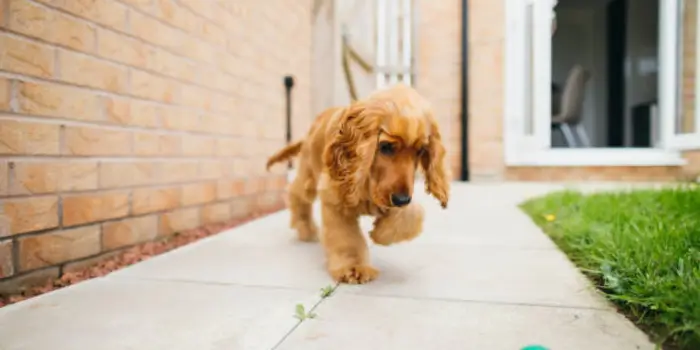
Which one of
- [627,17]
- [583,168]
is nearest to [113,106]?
[583,168]

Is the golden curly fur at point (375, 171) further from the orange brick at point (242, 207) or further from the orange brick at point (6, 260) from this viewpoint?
the orange brick at point (242, 207)

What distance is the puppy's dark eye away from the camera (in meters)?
1.37

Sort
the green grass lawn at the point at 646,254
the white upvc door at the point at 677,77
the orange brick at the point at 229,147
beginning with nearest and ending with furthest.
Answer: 1. the green grass lawn at the point at 646,254
2. the orange brick at the point at 229,147
3. the white upvc door at the point at 677,77

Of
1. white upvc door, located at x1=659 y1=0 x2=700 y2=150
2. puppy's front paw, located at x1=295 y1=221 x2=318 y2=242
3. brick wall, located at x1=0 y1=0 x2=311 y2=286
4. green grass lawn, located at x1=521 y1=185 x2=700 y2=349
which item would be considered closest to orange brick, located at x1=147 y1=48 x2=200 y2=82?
brick wall, located at x1=0 y1=0 x2=311 y2=286

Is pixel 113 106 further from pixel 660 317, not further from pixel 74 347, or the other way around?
pixel 660 317

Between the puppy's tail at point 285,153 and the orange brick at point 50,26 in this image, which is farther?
the puppy's tail at point 285,153

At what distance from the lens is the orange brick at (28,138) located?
1336 mm

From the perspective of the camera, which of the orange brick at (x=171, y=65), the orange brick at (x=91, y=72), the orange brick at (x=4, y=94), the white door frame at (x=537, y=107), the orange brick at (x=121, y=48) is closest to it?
the orange brick at (x=4, y=94)

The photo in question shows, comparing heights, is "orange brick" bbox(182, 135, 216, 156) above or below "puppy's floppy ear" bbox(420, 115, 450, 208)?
above

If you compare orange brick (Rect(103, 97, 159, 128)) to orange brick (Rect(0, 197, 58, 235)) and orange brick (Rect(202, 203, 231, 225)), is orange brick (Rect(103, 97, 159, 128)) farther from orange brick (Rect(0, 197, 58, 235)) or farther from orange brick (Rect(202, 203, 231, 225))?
orange brick (Rect(202, 203, 231, 225))

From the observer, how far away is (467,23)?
520cm

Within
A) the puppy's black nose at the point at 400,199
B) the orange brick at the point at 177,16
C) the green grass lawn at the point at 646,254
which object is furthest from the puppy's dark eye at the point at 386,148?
the orange brick at the point at 177,16

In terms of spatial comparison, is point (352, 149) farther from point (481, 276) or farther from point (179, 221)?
point (179, 221)

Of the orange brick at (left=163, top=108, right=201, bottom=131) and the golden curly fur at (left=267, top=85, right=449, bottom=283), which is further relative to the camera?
the orange brick at (left=163, top=108, right=201, bottom=131)
